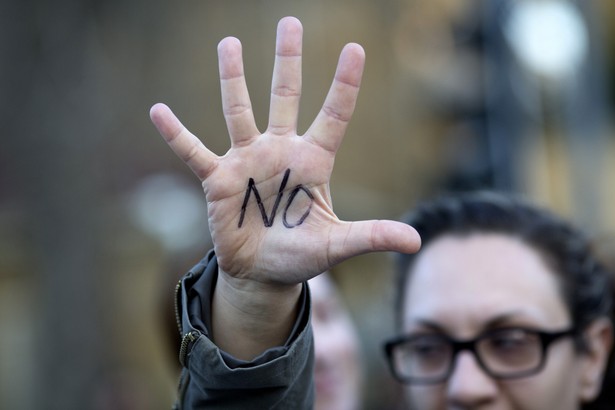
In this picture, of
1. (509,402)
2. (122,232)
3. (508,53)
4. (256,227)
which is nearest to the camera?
(256,227)

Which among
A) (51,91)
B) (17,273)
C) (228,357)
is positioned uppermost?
(51,91)

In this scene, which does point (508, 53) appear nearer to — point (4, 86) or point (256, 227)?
point (4, 86)

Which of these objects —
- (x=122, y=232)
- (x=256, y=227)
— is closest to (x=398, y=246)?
(x=256, y=227)

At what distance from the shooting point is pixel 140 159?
15352 mm

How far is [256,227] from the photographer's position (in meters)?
2.03

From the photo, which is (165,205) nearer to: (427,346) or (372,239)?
(427,346)

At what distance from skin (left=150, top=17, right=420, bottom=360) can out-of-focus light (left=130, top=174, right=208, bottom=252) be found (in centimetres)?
1247

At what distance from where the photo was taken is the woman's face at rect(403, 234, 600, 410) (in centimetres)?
255

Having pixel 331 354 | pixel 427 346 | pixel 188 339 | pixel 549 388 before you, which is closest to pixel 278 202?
pixel 188 339

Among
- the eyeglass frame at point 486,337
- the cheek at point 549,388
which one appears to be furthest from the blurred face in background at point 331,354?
the cheek at point 549,388

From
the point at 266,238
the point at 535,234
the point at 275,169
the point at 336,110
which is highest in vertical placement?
the point at 336,110

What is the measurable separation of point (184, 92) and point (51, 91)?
8.41 m

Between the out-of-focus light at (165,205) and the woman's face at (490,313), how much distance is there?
11856 mm

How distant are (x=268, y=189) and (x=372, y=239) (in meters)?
0.26
